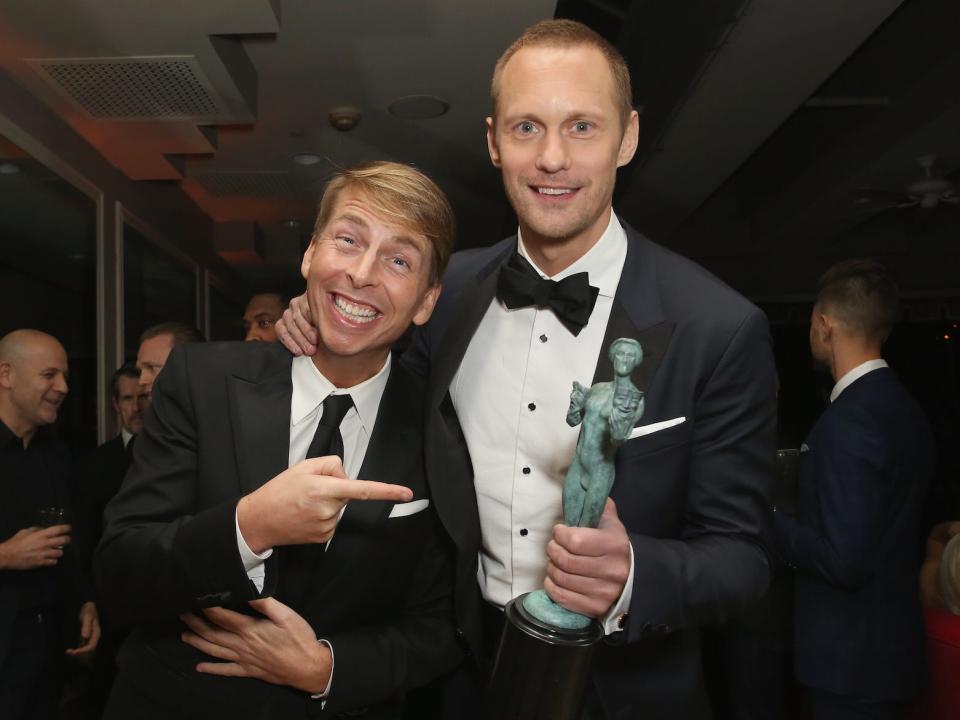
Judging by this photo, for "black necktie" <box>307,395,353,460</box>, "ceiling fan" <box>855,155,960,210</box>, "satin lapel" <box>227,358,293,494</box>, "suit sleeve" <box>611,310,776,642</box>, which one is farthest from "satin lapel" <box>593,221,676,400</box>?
"ceiling fan" <box>855,155,960,210</box>

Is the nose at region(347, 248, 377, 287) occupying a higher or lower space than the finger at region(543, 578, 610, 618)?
higher

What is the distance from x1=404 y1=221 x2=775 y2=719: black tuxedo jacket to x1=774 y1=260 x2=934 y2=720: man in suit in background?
3.87ft

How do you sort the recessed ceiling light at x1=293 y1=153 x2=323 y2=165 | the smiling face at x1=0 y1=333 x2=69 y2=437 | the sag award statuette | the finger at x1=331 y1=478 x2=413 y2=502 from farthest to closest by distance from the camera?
the recessed ceiling light at x1=293 y1=153 x2=323 y2=165 → the smiling face at x1=0 y1=333 x2=69 y2=437 → the finger at x1=331 y1=478 x2=413 y2=502 → the sag award statuette

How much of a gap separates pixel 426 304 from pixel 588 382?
0.40 metres

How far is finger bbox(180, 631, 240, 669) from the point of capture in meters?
1.44

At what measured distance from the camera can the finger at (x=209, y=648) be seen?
1.44 m

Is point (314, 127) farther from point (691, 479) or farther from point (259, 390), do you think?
point (691, 479)

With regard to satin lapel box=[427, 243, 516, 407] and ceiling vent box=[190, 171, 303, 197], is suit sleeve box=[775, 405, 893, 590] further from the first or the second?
ceiling vent box=[190, 171, 303, 197]

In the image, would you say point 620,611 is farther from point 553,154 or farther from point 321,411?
point 553,154

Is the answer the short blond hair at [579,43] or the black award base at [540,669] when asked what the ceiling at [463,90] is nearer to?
the short blond hair at [579,43]

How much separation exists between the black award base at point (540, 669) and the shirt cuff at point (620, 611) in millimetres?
64

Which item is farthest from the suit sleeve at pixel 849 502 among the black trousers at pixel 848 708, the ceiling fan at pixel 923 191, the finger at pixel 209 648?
the ceiling fan at pixel 923 191

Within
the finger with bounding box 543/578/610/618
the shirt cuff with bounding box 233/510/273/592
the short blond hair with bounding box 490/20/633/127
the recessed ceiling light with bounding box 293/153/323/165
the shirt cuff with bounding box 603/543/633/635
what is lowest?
the shirt cuff with bounding box 603/543/633/635

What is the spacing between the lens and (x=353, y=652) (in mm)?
1490
